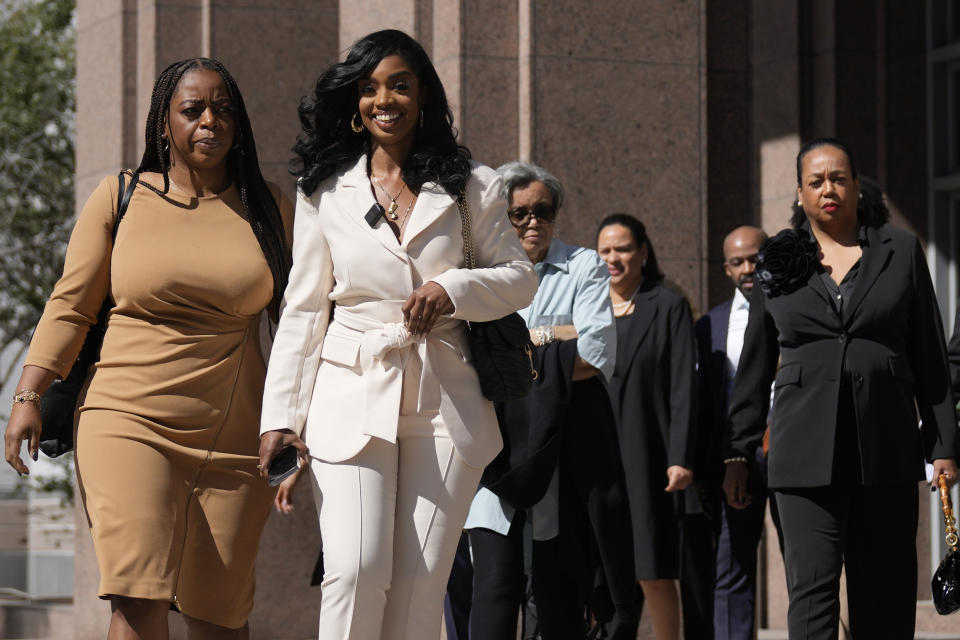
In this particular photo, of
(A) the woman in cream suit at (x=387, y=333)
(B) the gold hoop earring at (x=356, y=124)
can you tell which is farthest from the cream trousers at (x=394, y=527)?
(B) the gold hoop earring at (x=356, y=124)

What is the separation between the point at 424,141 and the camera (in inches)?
217

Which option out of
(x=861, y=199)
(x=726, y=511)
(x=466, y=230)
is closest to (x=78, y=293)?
(x=466, y=230)

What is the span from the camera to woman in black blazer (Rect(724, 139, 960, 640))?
6480 mm

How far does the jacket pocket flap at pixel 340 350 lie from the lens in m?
5.18

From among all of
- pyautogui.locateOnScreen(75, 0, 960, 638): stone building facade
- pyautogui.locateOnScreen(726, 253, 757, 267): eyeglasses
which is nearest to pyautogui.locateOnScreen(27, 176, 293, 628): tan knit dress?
pyautogui.locateOnScreen(726, 253, 757, 267): eyeglasses

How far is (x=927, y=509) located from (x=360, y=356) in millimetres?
6816

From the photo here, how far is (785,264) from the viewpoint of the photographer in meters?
6.72

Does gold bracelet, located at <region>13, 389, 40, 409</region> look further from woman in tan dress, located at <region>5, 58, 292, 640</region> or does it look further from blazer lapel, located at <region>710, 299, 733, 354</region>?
blazer lapel, located at <region>710, 299, 733, 354</region>

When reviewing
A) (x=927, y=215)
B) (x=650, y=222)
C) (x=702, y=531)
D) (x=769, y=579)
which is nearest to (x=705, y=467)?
(x=702, y=531)

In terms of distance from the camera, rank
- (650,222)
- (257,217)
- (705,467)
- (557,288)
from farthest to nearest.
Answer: (650,222), (705,467), (557,288), (257,217)

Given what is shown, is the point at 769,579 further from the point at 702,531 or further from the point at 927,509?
the point at 702,531

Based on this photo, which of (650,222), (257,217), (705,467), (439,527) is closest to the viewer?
(439,527)

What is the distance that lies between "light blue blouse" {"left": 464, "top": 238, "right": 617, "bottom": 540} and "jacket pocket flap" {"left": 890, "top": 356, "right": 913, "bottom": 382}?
1260mm

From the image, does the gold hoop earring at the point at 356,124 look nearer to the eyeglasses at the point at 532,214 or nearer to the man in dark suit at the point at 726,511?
the eyeglasses at the point at 532,214
